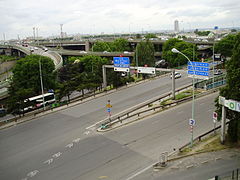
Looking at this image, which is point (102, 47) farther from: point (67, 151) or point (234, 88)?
point (234, 88)

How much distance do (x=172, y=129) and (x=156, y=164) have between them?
7.43 m

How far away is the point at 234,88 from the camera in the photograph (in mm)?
18359

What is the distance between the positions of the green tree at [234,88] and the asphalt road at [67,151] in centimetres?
594

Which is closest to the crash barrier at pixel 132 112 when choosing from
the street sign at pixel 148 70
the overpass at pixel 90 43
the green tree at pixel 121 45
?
the street sign at pixel 148 70

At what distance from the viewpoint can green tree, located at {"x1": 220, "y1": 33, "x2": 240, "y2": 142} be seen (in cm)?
1820

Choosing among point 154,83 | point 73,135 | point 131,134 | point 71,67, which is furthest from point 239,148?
point 71,67

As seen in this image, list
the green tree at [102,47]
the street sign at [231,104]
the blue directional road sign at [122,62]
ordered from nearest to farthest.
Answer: the street sign at [231,104], the blue directional road sign at [122,62], the green tree at [102,47]

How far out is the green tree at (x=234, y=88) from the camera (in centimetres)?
1820

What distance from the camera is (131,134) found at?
2436cm

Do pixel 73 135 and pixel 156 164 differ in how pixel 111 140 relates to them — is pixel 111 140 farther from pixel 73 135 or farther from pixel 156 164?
pixel 156 164

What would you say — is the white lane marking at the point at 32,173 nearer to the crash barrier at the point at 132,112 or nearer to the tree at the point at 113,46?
the crash barrier at the point at 132,112

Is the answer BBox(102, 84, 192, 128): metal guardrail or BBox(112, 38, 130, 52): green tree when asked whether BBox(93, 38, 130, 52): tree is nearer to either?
BBox(112, 38, 130, 52): green tree

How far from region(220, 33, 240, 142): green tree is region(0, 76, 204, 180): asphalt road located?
5944mm

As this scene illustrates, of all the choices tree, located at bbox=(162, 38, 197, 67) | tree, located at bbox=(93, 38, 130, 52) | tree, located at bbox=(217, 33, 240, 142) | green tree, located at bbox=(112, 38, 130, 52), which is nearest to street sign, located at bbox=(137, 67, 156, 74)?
tree, located at bbox=(217, 33, 240, 142)
